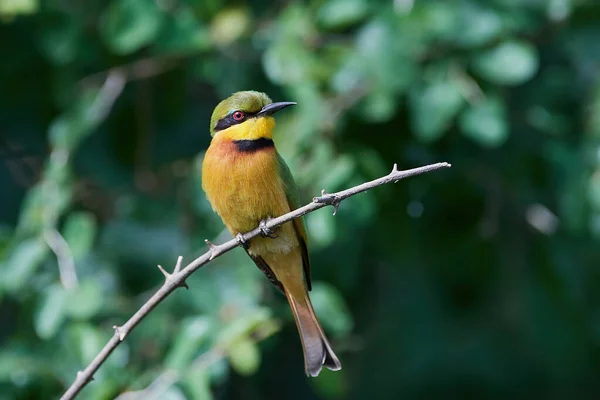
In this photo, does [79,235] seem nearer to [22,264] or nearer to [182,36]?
[22,264]

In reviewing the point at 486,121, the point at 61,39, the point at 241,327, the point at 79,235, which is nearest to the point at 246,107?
the point at 241,327

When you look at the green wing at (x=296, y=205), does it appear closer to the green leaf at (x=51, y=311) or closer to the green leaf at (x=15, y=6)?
the green leaf at (x=51, y=311)

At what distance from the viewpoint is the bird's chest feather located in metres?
2.94

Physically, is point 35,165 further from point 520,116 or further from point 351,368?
point 520,116

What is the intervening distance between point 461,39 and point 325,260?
3.38 feet

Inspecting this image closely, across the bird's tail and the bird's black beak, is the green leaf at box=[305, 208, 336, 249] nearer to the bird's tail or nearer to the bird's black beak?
the bird's tail

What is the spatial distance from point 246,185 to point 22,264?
0.86m

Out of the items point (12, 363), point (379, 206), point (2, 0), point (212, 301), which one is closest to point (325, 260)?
point (379, 206)

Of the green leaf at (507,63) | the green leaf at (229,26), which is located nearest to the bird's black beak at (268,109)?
the green leaf at (229,26)

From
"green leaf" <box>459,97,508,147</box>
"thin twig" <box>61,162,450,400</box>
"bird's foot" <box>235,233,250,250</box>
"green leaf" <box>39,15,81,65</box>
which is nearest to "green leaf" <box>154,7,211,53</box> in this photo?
"green leaf" <box>39,15,81,65</box>

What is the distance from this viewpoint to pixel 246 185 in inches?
115

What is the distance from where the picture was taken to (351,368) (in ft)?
15.1

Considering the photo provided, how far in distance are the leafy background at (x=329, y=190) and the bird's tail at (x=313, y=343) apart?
140 millimetres

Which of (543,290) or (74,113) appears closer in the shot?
(74,113)
